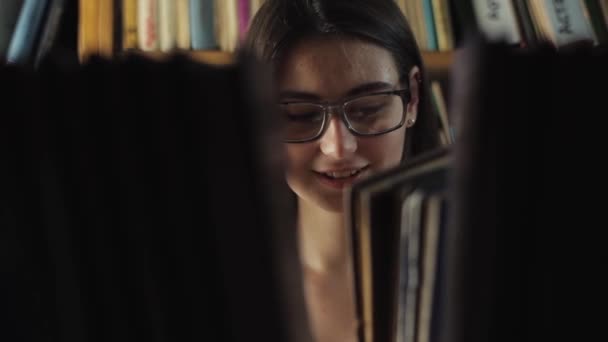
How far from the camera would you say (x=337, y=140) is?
619 millimetres

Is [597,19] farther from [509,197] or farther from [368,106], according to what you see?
[509,197]

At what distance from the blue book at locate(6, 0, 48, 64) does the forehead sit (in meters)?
0.39

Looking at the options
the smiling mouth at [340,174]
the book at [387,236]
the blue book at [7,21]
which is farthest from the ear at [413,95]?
the blue book at [7,21]

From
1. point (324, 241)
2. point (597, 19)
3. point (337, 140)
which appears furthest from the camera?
point (597, 19)

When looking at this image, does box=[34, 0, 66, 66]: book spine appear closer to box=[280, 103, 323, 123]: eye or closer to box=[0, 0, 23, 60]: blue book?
box=[0, 0, 23, 60]: blue book

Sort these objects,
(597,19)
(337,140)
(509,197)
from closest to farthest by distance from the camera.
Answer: (509,197) < (337,140) < (597,19)

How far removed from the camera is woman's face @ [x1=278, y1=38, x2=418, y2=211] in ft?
2.07

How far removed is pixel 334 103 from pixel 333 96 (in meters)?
0.01

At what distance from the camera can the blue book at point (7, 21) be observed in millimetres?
768

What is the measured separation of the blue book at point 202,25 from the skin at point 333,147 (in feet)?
0.66

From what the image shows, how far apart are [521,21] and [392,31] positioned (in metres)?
0.29

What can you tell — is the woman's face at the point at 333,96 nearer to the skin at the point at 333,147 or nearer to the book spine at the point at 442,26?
the skin at the point at 333,147

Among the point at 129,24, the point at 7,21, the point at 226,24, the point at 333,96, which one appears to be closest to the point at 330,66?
the point at 333,96

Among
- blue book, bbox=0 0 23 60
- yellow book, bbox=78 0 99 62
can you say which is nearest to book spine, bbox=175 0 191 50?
yellow book, bbox=78 0 99 62
